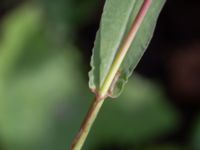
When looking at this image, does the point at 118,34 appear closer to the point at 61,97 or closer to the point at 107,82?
the point at 107,82

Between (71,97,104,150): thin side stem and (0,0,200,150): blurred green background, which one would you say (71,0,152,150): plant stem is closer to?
(71,97,104,150): thin side stem

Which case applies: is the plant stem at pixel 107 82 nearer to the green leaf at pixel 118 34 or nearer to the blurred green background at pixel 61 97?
the green leaf at pixel 118 34

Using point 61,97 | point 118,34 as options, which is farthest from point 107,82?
point 61,97

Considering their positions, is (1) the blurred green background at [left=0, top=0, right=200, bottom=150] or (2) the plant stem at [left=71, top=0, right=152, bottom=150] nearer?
(2) the plant stem at [left=71, top=0, right=152, bottom=150]

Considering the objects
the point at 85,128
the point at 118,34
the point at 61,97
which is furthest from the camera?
the point at 61,97

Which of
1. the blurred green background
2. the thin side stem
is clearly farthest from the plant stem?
the blurred green background

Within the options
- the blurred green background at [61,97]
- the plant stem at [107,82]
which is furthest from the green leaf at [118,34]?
the blurred green background at [61,97]
